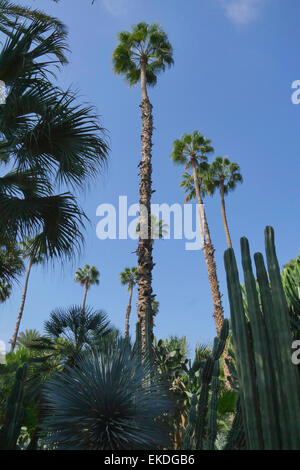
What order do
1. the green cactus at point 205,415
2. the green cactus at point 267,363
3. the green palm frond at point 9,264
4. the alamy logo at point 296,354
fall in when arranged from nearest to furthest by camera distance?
the green cactus at point 267,363
the alamy logo at point 296,354
the green cactus at point 205,415
the green palm frond at point 9,264

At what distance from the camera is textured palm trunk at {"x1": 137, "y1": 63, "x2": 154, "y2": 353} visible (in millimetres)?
6875

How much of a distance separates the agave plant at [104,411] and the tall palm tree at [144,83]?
1735 mm

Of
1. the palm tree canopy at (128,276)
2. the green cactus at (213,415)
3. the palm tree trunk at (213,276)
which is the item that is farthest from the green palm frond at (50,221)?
the palm tree canopy at (128,276)

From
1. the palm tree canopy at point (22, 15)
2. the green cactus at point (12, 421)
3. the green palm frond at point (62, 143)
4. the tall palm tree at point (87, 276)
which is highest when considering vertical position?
the tall palm tree at point (87, 276)

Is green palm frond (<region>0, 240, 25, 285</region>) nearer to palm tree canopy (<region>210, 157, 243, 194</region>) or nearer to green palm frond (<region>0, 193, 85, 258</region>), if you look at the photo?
green palm frond (<region>0, 193, 85, 258</region>)

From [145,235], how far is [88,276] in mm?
26909

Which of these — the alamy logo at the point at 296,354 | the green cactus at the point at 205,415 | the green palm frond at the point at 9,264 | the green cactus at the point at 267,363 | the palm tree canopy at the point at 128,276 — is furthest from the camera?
the palm tree canopy at the point at 128,276

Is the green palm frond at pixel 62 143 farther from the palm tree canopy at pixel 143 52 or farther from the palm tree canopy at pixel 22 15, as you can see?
the palm tree canopy at pixel 143 52

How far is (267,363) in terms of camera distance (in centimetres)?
328

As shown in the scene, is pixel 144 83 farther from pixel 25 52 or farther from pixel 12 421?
pixel 12 421

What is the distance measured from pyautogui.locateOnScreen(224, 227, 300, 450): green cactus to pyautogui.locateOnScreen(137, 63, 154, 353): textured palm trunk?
2721 millimetres

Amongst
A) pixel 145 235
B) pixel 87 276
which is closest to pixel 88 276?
pixel 87 276

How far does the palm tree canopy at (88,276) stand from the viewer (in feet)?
110

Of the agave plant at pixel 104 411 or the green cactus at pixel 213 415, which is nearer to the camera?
the green cactus at pixel 213 415
